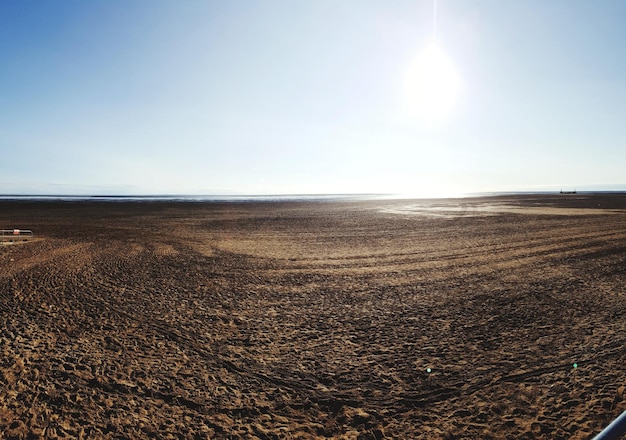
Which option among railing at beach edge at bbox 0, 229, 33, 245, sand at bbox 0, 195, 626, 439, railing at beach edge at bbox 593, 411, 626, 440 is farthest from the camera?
railing at beach edge at bbox 0, 229, 33, 245

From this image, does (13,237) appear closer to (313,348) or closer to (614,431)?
(313,348)

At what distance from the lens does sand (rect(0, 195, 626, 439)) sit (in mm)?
4598

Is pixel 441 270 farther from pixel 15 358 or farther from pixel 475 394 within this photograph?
pixel 15 358

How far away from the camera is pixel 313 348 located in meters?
6.68

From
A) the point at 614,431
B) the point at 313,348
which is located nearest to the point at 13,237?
the point at 313,348

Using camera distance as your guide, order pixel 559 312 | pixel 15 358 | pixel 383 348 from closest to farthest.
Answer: pixel 15 358 < pixel 383 348 < pixel 559 312

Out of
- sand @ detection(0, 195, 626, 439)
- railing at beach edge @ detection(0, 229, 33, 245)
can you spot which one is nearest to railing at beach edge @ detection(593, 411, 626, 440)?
sand @ detection(0, 195, 626, 439)

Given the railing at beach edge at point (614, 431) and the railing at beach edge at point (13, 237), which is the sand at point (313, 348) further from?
the railing at beach edge at point (13, 237)

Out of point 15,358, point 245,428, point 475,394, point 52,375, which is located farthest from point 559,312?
point 15,358

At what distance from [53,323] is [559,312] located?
11890 mm

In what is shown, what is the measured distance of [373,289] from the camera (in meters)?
10.4

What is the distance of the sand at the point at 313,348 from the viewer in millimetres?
4598

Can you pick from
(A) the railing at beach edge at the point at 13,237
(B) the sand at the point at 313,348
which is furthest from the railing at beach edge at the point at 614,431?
(A) the railing at beach edge at the point at 13,237

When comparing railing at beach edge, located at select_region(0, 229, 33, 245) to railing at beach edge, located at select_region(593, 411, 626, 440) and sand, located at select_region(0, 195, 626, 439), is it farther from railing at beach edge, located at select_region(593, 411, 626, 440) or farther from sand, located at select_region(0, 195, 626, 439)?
railing at beach edge, located at select_region(593, 411, 626, 440)
